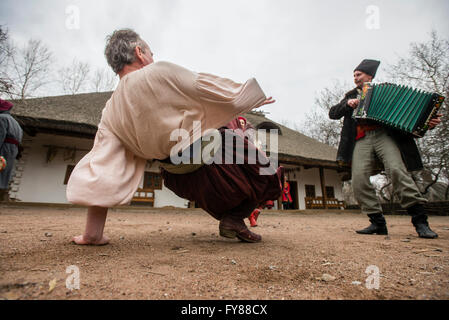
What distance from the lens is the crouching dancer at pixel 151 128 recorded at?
120 cm

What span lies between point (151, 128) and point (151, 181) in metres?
7.62

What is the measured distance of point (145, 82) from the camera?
120 cm

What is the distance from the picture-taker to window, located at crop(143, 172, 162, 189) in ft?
27.1

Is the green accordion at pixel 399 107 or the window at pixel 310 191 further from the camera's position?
the window at pixel 310 191

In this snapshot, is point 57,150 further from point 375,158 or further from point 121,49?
point 375,158

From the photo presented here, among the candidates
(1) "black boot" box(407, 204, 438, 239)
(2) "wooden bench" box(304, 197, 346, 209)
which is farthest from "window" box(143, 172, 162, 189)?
(1) "black boot" box(407, 204, 438, 239)

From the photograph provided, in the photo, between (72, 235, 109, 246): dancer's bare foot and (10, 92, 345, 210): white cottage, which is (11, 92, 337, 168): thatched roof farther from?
(72, 235, 109, 246): dancer's bare foot

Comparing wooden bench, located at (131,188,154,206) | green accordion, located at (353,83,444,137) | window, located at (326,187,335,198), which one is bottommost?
wooden bench, located at (131,188,154,206)

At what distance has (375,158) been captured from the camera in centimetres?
251

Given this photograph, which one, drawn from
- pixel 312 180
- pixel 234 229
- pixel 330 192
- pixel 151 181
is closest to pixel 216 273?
pixel 234 229

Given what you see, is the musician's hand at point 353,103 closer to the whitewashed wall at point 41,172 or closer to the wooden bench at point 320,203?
the whitewashed wall at point 41,172

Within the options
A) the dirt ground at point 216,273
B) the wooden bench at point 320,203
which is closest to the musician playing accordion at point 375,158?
the dirt ground at point 216,273

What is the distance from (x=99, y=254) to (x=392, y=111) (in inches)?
114

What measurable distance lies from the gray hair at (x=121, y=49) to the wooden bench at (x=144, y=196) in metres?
6.91
